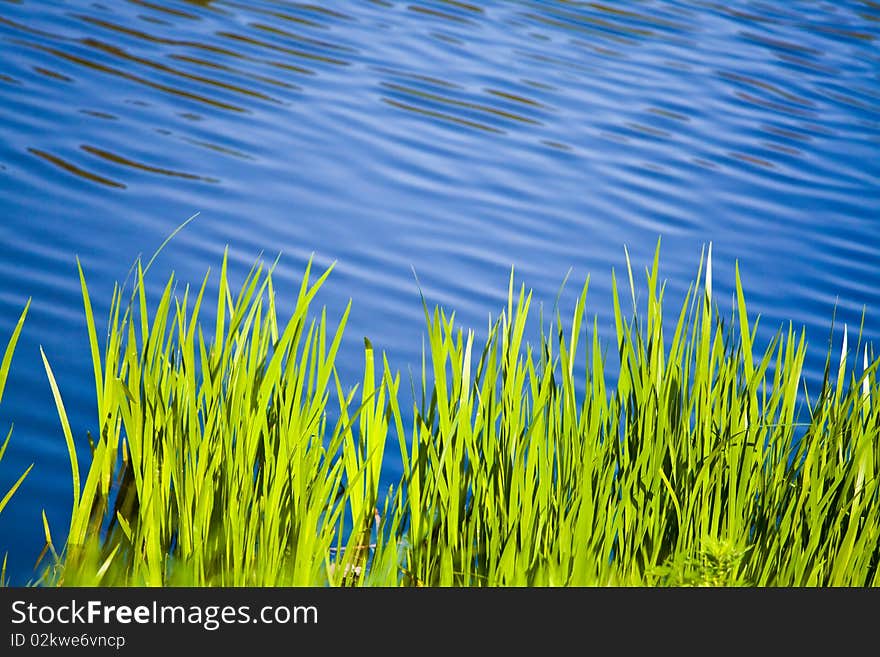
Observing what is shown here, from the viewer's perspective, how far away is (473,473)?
1.40 metres

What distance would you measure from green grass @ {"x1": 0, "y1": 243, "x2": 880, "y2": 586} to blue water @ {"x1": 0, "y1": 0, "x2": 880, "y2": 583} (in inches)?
25.4

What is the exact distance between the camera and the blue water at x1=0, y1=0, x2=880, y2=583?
306 cm

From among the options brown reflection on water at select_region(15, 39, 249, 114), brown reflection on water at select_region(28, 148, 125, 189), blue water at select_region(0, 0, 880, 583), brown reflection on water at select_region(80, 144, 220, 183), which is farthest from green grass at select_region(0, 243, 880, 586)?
brown reflection on water at select_region(15, 39, 249, 114)

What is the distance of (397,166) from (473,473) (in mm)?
2863

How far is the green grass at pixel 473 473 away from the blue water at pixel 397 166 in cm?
64

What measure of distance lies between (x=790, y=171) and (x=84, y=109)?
299cm

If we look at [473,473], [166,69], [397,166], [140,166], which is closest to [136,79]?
[166,69]

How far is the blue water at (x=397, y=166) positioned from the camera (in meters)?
3.06

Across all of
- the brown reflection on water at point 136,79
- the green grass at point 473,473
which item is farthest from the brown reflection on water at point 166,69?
the green grass at point 473,473

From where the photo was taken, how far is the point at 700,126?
5070 millimetres

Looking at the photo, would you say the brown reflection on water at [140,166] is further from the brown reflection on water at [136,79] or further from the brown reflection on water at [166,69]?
the brown reflection on water at [166,69]

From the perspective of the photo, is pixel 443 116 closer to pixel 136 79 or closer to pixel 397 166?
pixel 397 166

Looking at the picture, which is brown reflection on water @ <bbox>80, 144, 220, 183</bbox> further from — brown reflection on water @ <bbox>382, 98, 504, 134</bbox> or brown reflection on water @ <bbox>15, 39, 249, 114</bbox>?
brown reflection on water @ <bbox>382, 98, 504, 134</bbox>
